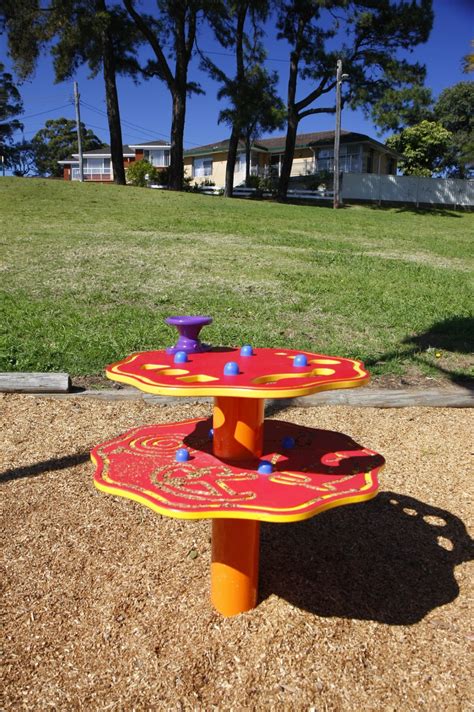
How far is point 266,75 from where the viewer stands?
79.0 ft

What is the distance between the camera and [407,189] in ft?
97.9

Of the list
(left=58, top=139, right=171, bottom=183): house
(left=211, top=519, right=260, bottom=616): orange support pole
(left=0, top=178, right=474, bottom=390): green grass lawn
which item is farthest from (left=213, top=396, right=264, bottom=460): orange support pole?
(left=58, top=139, right=171, bottom=183): house

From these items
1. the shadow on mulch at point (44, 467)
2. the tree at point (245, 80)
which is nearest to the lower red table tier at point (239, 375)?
the shadow on mulch at point (44, 467)

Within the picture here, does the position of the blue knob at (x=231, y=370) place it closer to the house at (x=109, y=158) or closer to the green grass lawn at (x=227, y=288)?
the green grass lawn at (x=227, y=288)

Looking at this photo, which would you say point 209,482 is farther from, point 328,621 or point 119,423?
point 119,423

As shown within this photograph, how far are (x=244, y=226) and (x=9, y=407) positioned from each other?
10822mm

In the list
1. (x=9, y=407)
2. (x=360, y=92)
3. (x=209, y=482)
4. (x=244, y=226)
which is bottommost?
(x=9, y=407)

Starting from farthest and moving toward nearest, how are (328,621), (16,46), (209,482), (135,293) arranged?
(16,46), (135,293), (328,621), (209,482)

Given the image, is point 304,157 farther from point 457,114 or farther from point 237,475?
point 237,475

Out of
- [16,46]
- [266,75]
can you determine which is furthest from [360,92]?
[16,46]

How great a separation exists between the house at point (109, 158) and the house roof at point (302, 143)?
9.53 m

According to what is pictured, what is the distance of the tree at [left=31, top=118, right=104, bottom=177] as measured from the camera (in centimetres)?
6731

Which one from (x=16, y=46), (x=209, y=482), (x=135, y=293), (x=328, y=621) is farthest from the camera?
(x=16, y=46)

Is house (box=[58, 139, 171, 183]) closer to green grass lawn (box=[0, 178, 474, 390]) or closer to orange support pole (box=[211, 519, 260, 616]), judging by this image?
green grass lawn (box=[0, 178, 474, 390])
